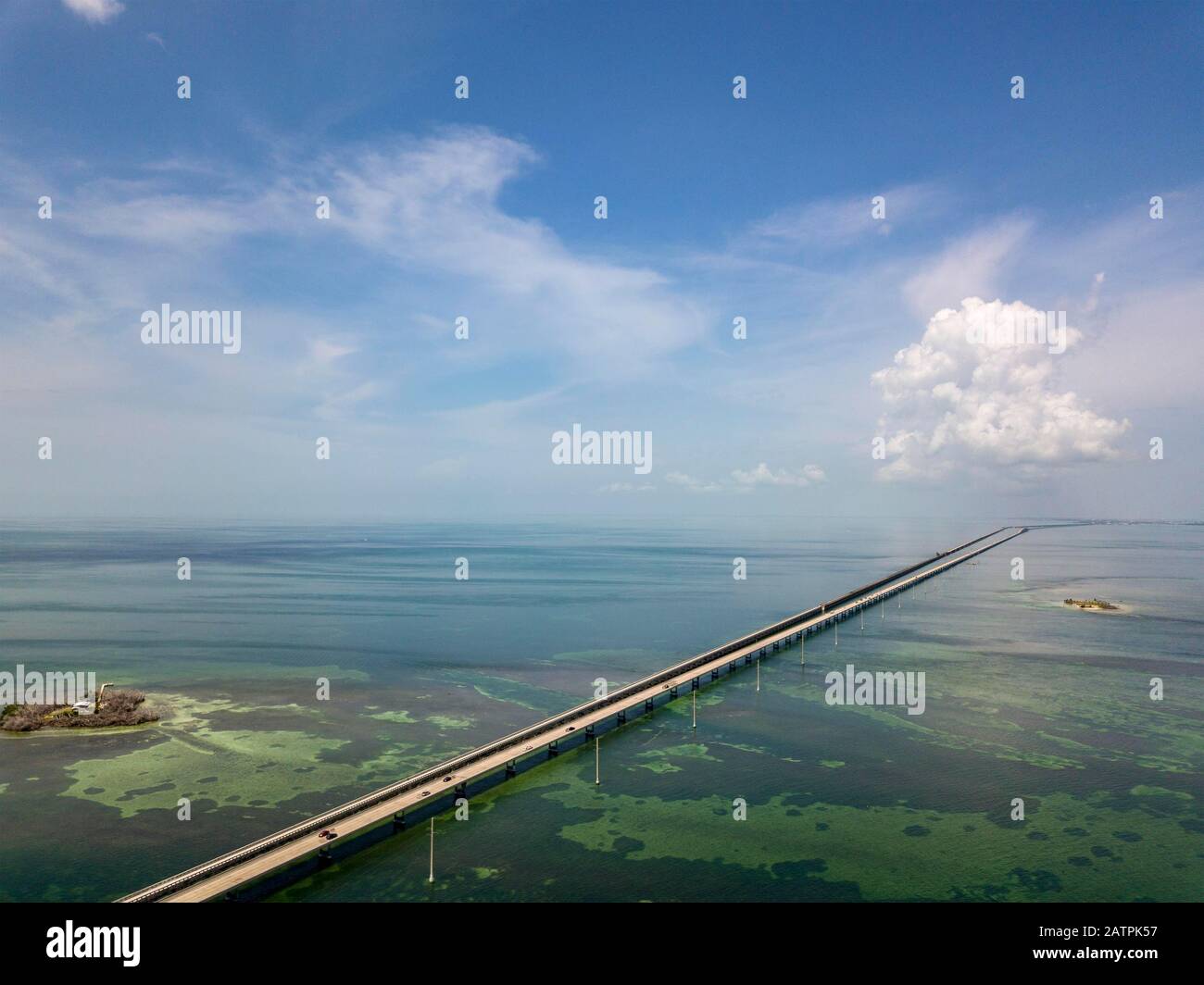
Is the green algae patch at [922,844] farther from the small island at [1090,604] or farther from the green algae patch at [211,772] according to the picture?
the small island at [1090,604]

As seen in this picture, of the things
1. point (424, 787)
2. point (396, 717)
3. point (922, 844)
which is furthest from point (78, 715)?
point (922, 844)

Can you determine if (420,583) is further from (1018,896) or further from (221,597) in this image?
(1018,896)

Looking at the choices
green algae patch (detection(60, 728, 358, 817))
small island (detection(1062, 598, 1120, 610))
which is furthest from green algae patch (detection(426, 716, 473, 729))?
small island (detection(1062, 598, 1120, 610))

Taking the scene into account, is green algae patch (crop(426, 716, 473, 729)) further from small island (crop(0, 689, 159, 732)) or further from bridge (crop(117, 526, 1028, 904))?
small island (crop(0, 689, 159, 732))

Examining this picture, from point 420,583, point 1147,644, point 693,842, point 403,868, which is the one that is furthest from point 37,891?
point 420,583

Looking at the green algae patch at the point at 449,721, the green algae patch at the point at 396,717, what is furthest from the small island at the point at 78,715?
the green algae patch at the point at 449,721

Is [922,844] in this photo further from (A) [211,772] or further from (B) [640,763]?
(A) [211,772]

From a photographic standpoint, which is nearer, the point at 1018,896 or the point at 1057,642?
the point at 1018,896
